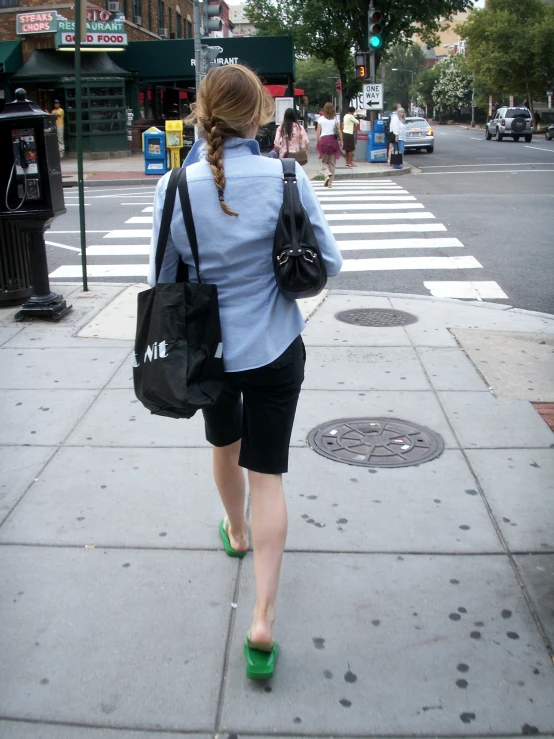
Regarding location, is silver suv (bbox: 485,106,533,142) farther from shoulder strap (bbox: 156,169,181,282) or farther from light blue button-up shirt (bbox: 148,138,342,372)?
shoulder strap (bbox: 156,169,181,282)

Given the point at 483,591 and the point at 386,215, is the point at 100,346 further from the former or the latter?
the point at 386,215

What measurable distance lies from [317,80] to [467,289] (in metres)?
90.2

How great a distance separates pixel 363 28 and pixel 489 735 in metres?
38.7

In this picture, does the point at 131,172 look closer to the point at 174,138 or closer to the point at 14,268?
the point at 174,138

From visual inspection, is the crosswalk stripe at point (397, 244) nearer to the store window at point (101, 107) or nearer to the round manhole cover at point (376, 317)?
the round manhole cover at point (376, 317)

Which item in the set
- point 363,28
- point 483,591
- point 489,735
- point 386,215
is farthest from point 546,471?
point 363,28

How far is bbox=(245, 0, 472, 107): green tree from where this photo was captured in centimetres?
3672

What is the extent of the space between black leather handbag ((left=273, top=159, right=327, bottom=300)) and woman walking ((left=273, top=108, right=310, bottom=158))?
529 inches

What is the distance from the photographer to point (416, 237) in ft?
38.5

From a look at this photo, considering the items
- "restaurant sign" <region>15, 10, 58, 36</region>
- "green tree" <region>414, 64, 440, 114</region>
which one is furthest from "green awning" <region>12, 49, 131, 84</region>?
"green tree" <region>414, 64, 440, 114</region>

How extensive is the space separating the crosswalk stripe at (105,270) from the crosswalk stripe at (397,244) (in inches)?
111

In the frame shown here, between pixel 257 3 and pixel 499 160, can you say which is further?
pixel 257 3

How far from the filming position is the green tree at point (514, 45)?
65.1 m

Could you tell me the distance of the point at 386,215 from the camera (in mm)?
14016
